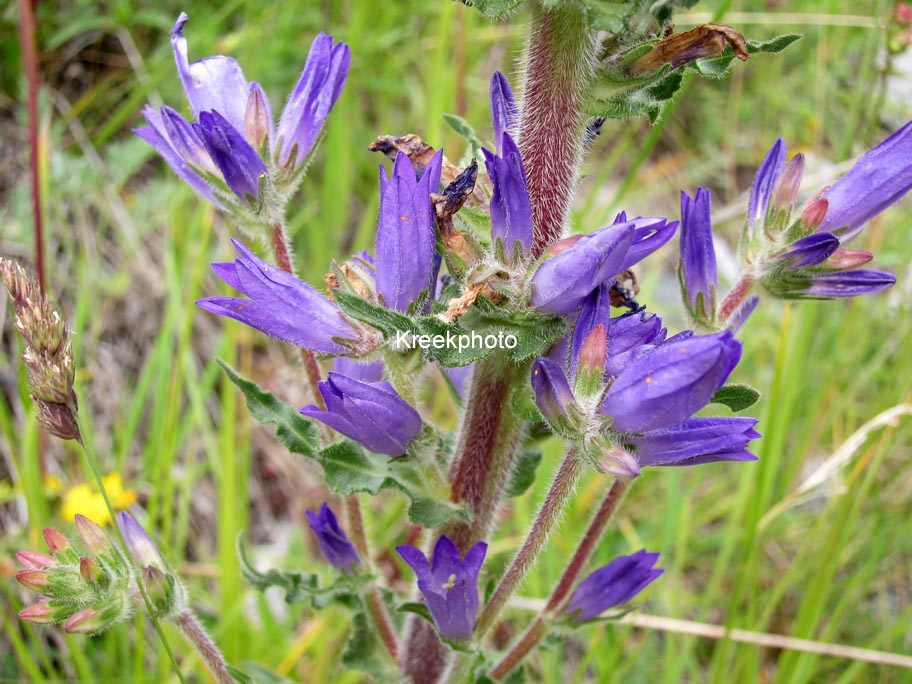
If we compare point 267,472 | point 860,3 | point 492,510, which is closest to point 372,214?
point 267,472

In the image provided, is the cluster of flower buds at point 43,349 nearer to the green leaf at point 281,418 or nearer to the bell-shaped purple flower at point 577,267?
the green leaf at point 281,418

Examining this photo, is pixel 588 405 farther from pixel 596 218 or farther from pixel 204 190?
pixel 596 218

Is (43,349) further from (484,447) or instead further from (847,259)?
(847,259)

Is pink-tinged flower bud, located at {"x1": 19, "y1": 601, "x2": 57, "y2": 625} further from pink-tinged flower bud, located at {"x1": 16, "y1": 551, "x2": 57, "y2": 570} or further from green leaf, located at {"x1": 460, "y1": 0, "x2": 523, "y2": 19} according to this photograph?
green leaf, located at {"x1": 460, "y1": 0, "x2": 523, "y2": 19}

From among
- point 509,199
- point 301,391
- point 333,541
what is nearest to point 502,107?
point 509,199

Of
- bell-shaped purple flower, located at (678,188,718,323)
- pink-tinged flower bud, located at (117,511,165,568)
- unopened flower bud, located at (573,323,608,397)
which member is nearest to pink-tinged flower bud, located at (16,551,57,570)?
pink-tinged flower bud, located at (117,511,165,568)
